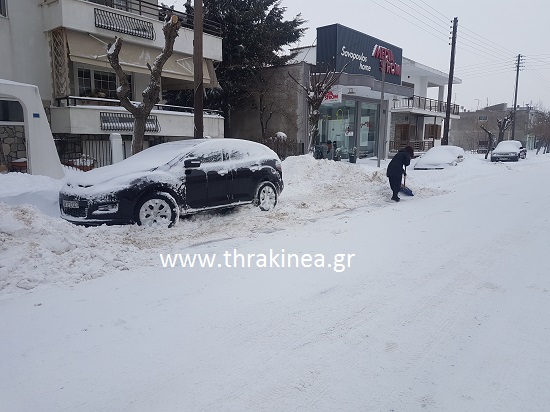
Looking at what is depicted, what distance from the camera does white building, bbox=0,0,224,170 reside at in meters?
13.7

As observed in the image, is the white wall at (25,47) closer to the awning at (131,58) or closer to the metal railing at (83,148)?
the awning at (131,58)

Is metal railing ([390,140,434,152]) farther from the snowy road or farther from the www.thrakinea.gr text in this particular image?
the snowy road

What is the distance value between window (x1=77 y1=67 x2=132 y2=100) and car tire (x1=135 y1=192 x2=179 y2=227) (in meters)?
11.0

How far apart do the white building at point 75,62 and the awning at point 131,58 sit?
0.12 ft

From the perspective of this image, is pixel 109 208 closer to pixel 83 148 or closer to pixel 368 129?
pixel 83 148

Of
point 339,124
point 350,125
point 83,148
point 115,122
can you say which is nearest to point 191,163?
point 115,122

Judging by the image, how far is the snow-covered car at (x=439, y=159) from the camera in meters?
19.1

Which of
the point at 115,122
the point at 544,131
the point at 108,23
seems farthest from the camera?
the point at 544,131

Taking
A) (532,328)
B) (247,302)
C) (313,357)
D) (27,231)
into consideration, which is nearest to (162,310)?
(247,302)

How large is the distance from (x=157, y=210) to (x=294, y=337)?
4230mm

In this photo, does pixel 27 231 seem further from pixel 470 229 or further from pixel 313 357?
pixel 470 229

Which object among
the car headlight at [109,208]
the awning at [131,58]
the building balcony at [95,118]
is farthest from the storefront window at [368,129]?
the car headlight at [109,208]

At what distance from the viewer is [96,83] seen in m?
16.6

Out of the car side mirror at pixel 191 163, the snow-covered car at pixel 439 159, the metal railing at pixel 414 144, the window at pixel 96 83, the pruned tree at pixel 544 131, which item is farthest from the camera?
the pruned tree at pixel 544 131
